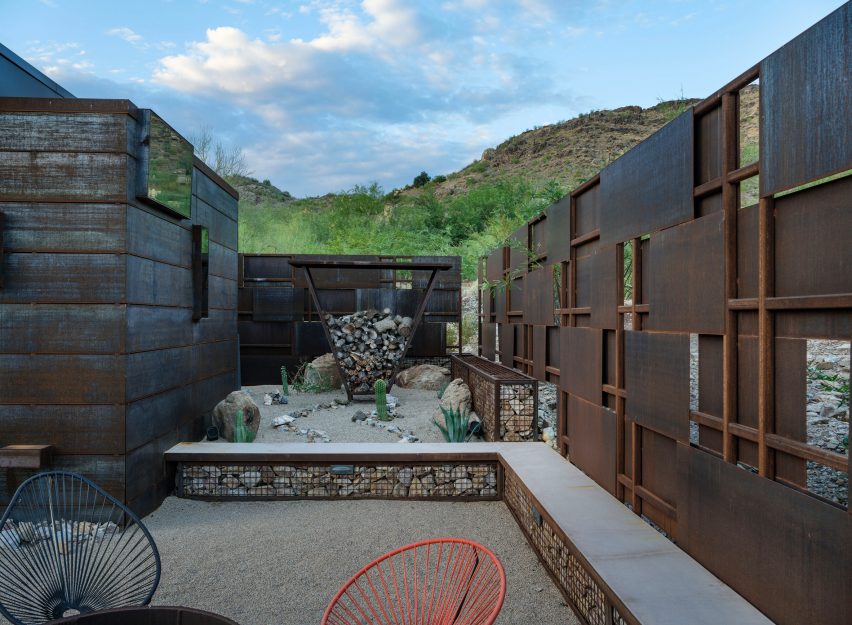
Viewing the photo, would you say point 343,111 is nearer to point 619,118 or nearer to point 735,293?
point 619,118

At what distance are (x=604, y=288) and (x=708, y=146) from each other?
115cm

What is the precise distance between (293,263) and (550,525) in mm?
4720

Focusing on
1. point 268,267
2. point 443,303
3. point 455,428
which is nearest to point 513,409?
point 455,428

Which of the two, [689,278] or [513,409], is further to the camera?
[513,409]

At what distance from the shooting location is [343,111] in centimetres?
2889

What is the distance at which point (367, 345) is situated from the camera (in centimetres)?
734

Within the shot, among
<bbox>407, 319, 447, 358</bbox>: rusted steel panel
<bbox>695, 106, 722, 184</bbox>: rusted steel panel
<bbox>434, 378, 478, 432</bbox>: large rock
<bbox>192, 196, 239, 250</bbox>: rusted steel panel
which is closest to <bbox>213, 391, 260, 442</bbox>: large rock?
<bbox>192, 196, 239, 250</bbox>: rusted steel panel

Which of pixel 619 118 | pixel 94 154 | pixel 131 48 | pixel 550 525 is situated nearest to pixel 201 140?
pixel 131 48

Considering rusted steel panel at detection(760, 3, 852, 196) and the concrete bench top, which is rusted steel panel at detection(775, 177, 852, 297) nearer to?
rusted steel panel at detection(760, 3, 852, 196)

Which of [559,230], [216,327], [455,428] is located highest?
[559,230]

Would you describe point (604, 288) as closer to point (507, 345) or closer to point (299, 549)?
point (299, 549)

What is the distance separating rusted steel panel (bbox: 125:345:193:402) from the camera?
138 inches

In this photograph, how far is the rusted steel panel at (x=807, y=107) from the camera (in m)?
1.43

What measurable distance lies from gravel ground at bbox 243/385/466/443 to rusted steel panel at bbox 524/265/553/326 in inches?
52.7
